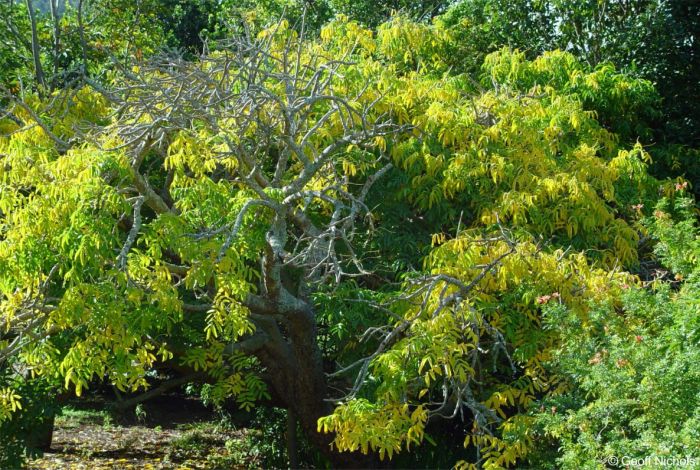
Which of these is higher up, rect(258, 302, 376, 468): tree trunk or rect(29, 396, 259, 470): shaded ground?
rect(258, 302, 376, 468): tree trunk

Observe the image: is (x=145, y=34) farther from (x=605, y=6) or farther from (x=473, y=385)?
(x=473, y=385)

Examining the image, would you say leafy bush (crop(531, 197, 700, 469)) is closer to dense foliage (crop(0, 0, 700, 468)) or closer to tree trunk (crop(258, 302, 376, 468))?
dense foliage (crop(0, 0, 700, 468))

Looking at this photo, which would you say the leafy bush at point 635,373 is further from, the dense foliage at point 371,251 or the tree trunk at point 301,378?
the tree trunk at point 301,378

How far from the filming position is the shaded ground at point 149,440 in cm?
1030

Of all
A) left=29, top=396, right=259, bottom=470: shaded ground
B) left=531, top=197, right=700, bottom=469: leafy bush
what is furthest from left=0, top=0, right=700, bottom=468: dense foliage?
left=29, top=396, right=259, bottom=470: shaded ground

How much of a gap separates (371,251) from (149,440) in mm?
5900

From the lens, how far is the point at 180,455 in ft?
35.8

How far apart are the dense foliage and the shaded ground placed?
1.83 m

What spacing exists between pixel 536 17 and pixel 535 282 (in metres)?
6.07

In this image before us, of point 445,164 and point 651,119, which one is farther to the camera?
point 651,119

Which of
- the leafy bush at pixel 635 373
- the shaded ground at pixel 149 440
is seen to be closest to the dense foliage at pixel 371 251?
the leafy bush at pixel 635 373

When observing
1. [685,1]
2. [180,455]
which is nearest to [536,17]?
[685,1]

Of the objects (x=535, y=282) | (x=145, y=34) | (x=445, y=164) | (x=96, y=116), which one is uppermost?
(x=145, y=34)

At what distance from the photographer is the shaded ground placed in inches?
405
